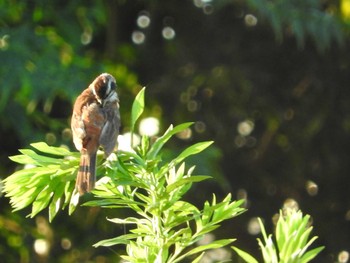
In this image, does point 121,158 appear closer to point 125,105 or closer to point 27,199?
point 27,199

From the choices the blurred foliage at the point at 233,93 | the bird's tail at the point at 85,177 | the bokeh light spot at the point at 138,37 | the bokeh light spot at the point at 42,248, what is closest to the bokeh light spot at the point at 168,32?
the blurred foliage at the point at 233,93

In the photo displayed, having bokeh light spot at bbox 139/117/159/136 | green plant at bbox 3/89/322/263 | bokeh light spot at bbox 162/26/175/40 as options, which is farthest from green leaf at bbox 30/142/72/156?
bokeh light spot at bbox 162/26/175/40

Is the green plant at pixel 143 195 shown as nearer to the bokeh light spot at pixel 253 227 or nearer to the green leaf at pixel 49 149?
the green leaf at pixel 49 149

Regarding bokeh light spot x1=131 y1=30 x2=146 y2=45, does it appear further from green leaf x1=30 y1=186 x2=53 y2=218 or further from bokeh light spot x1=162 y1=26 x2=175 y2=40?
green leaf x1=30 y1=186 x2=53 y2=218

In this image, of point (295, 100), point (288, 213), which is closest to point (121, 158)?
point (288, 213)

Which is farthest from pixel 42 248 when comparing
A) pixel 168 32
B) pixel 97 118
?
pixel 97 118

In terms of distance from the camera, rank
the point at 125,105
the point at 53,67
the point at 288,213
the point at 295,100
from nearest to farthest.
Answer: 1. the point at 288,213
2. the point at 53,67
3. the point at 125,105
4. the point at 295,100

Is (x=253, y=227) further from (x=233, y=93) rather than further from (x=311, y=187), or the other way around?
(x=233, y=93)
